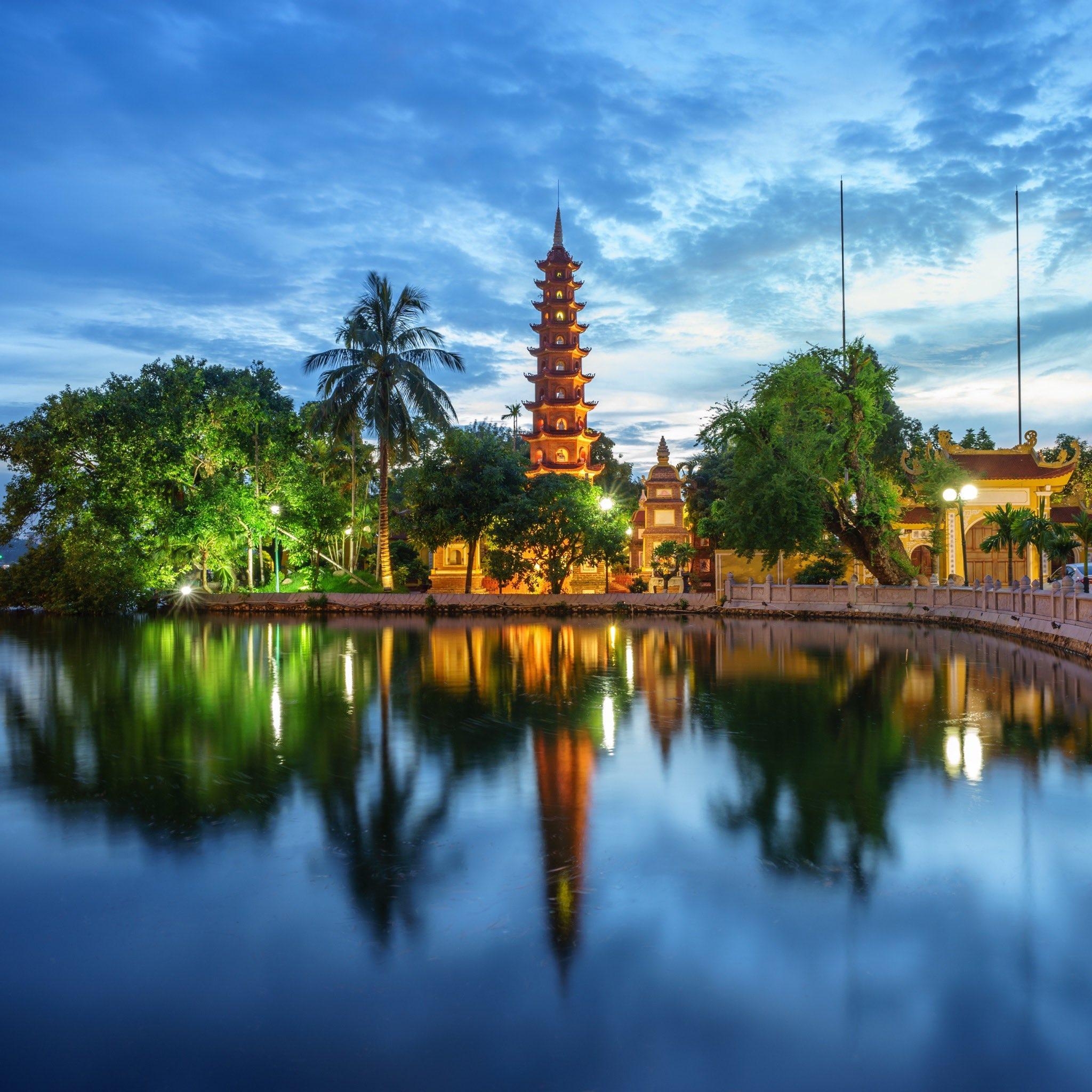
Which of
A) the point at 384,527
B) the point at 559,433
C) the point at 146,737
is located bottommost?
the point at 146,737

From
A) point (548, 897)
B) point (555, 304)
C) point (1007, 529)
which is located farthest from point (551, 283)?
point (548, 897)

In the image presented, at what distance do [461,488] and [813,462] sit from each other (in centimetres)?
1397

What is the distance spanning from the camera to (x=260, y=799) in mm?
8422

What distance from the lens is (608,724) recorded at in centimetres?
1214

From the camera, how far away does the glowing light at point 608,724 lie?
10773 mm

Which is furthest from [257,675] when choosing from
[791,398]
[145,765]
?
[791,398]

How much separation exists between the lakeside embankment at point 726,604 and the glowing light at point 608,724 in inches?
668

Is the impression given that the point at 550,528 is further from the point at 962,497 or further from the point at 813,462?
the point at 962,497

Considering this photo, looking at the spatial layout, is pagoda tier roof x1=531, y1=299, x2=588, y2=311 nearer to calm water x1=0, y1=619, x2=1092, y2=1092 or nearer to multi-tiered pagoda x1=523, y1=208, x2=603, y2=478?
multi-tiered pagoda x1=523, y1=208, x2=603, y2=478

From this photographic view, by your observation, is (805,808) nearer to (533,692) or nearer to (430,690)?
(533,692)

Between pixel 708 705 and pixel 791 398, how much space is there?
74.3 ft

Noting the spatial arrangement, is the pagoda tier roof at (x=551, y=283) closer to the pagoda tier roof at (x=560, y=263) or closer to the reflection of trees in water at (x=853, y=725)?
the pagoda tier roof at (x=560, y=263)

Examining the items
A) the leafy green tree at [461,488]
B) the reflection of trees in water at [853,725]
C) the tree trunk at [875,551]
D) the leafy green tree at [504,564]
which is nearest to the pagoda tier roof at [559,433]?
the leafy green tree at [461,488]

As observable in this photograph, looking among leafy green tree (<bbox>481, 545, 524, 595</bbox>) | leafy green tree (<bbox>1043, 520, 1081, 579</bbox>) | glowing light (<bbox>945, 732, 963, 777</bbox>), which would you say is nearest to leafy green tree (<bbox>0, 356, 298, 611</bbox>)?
leafy green tree (<bbox>481, 545, 524, 595</bbox>)
